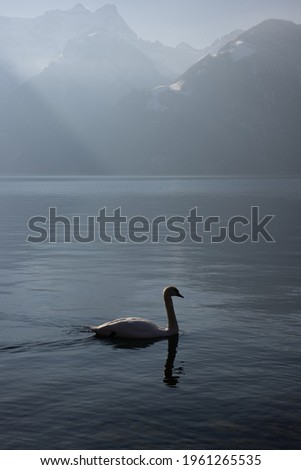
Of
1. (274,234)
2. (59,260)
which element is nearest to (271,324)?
(59,260)

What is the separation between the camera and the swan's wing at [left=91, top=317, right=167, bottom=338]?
26625mm

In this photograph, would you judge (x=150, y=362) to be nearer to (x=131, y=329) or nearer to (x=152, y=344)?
(x=152, y=344)

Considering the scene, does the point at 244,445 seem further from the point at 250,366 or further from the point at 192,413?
the point at 250,366

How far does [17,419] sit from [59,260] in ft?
116

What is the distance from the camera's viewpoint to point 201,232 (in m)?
78.9
